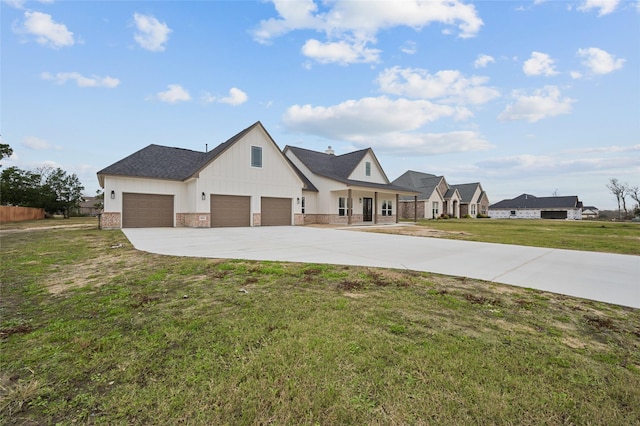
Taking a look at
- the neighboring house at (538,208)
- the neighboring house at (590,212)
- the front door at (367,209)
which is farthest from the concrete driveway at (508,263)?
the neighboring house at (590,212)

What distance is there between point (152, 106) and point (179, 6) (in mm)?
8650

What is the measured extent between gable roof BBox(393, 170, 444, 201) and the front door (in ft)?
42.7

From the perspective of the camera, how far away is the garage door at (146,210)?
16.2 metres

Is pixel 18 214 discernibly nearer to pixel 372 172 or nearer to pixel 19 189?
pixel 19 189

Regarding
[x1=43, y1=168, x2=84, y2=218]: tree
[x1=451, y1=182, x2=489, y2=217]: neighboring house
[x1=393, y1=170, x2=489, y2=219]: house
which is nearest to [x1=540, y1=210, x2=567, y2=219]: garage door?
[x1=393, y1=170, x2=489, y2=219]: house

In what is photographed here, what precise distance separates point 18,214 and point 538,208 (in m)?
87.1

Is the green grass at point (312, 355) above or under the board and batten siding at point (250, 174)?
under

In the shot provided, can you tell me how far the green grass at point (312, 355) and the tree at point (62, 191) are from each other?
40568mm

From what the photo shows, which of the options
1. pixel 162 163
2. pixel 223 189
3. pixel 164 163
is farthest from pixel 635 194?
pixel 162 163

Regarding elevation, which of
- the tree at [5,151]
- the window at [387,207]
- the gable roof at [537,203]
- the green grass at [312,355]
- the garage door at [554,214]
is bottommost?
the green grass at [312,355]

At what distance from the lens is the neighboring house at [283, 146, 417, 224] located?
22469 millimetres

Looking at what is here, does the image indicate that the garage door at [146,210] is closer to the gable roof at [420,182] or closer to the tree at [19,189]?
the tree at [19,189]

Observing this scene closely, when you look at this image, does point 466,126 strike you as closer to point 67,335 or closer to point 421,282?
point 421,282

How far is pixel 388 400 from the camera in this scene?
1788mm
